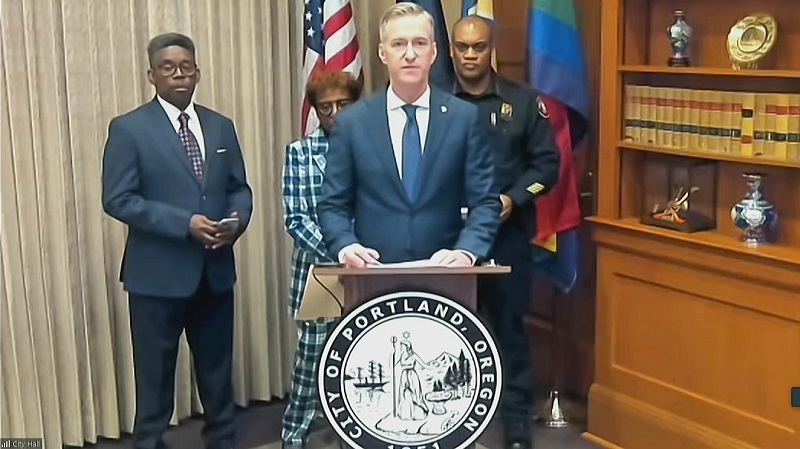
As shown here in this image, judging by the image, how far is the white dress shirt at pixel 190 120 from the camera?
3129 mm

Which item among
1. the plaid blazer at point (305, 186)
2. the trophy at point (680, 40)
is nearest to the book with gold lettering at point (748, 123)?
the trophy at point (680, 40)

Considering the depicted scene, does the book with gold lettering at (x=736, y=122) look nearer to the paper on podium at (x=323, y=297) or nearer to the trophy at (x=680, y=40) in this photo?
the trophy at (x=680, y=40)

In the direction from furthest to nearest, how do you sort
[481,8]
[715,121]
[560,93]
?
[481,8]
[560,93]
[715,121]

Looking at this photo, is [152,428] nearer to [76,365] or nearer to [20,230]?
[76,365]

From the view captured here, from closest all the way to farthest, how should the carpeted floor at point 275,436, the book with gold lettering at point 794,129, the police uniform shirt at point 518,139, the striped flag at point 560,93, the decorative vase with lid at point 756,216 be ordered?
the book with gold lettering at point 794,129, the decorative vase with lid at point 756,216, the police uniform shirt at point 518,139, the striped flag at point 560,93, the carpeted floor at point 275,436

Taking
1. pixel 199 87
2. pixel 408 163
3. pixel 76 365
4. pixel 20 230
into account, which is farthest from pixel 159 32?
pixel 408 163

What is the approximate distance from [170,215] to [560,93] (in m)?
1.45

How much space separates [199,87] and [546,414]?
6.02 feet

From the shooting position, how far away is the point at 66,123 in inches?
138

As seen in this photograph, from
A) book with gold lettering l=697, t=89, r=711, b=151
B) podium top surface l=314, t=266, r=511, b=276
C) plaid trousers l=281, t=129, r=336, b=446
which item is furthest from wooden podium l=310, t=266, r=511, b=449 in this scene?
book with gold lettering l=697, t=89, r=711, b=151

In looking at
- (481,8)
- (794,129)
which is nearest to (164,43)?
(481,8)

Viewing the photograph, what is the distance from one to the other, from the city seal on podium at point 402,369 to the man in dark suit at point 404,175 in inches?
7.8

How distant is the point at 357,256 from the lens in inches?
90.8

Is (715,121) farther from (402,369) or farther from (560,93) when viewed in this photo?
(402,369)
